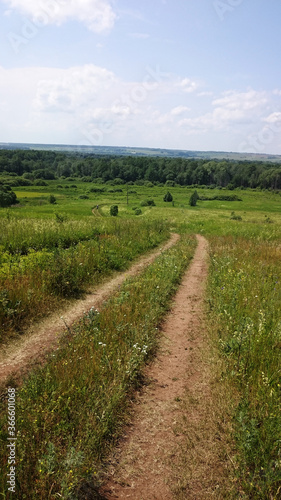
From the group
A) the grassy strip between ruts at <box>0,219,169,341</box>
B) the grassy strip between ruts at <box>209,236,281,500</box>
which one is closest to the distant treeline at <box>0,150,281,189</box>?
the grassy strip between ruts at <box>0,219,169,341</box>

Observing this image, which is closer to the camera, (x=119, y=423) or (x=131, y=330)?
(x=119, y=423)

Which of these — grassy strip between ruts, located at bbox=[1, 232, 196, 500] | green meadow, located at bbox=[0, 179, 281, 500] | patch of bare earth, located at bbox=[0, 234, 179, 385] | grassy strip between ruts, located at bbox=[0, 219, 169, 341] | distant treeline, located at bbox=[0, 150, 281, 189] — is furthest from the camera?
distant treeline, located at bbox=[0, 150, 281, 189]

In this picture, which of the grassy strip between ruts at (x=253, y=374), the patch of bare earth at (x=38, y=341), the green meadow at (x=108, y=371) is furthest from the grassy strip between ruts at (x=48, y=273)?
the grassy strip between ruts at (x=253, y=374)

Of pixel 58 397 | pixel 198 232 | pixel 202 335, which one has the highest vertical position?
pixel 58 397

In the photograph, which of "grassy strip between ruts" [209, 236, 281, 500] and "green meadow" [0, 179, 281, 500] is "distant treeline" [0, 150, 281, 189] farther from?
"grassy strip between ruts" [209, 236, 281, 500]

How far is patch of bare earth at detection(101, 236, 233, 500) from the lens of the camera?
10.6 ft

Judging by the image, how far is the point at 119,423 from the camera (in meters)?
4.09

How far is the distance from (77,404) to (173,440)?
136cm

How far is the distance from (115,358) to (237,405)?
2.13 meters

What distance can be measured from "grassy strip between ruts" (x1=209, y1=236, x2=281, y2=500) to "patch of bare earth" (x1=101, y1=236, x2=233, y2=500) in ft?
1.11

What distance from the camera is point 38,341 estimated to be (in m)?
6.32

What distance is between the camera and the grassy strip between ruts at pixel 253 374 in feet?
10.7

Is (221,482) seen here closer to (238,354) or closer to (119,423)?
(119,423)

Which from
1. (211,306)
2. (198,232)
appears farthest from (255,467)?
(198,232)
